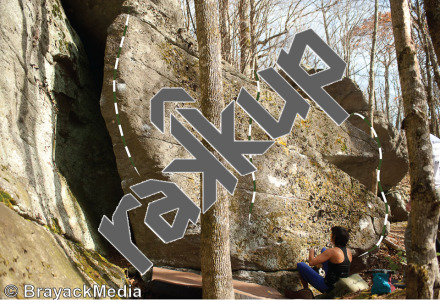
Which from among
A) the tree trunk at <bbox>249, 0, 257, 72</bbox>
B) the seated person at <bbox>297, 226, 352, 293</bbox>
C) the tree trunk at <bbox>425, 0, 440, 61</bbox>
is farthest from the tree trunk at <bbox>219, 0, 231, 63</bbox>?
the seated person at <bbox>297, 226, 352, 293</bbox>

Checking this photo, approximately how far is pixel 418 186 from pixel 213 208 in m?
2.17

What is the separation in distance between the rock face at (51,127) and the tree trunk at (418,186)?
155 inches

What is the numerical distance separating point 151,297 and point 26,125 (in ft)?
8.84

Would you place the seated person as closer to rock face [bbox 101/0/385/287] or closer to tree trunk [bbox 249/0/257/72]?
rock face [bbox 101/0/385/287]

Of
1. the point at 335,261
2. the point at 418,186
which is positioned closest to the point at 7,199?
the point at 335,261

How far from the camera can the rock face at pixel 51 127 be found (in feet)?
15.1

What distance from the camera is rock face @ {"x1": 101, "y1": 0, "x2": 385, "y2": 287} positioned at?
18.4 ft

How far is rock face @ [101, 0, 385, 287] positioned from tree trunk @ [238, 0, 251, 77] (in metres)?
3.40

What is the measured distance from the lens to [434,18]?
14.0 ft

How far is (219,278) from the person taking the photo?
439 centimetres

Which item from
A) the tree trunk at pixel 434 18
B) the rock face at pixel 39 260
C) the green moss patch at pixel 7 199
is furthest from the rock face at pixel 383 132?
the green moss patch at pixel 7 199

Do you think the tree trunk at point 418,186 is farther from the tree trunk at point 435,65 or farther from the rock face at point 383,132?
the rock face at point 383,132

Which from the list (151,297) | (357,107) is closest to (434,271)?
(151,297)

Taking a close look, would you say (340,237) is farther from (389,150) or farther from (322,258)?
(389,150)
